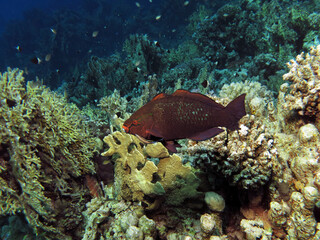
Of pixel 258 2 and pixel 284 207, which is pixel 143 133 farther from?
pixel 258 2

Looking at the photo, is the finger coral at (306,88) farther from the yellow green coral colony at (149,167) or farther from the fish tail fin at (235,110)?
the fish tail fin at (235,110)

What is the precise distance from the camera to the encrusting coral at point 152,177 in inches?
96.2

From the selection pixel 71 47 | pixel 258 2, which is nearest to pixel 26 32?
pixel 71 47

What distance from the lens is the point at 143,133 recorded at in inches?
68.0

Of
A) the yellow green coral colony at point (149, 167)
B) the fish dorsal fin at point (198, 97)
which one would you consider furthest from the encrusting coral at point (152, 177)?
the fish dorsal fin at point (198, 97)

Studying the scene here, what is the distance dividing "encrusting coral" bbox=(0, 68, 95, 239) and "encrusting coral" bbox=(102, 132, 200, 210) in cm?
65

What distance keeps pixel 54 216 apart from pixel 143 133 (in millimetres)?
2113

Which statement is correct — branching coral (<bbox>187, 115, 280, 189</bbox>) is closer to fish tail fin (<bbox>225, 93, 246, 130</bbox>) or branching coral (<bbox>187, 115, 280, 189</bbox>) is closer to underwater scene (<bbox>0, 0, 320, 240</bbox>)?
underwater scene (<bbox>0, 0, 320, 240</bbox>)

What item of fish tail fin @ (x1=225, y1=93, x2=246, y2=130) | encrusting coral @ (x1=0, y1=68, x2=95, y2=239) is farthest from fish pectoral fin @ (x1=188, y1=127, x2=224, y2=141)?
encrusting coral @ (x1=0, y1=68, x2=95, y2=239)

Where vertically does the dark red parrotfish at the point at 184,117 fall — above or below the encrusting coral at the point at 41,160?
below

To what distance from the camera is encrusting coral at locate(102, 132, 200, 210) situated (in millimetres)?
2443

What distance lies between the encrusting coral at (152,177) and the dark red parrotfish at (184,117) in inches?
33.1

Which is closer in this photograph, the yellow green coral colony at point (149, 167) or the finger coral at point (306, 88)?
the yellow green coral colony at point (149, 167)

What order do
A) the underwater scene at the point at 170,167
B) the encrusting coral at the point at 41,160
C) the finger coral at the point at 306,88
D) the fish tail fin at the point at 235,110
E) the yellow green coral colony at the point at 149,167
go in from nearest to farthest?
the fish tail fin at the point at 235,110, the underwater scene at the point at 170,167, the yellow green coral colony at the point at 149,167, the encrusting coral at the point at 41,160, the finger coral at the point at 306,88
